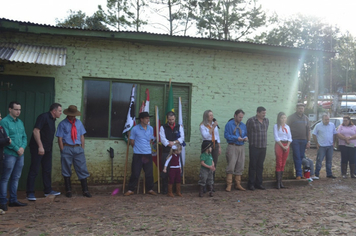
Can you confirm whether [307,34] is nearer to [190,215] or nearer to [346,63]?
[346,63]

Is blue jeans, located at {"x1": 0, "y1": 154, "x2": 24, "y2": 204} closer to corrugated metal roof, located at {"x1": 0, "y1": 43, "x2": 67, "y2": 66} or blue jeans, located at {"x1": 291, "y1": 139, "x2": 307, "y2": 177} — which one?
corrugated metal roof, located at {"x1": 0, "y1": 43, "x2": 67, "y2": 66}

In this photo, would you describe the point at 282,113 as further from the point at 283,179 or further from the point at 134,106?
the point at 134,106

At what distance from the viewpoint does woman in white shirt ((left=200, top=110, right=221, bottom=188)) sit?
25.7ft

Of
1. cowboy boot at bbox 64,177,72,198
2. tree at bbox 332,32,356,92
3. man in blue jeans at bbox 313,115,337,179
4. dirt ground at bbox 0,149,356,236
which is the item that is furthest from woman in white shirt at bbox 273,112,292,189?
tree at bbox 332,32,356,92

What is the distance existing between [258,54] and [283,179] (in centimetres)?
342

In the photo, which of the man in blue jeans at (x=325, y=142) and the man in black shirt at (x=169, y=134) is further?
the man in blue jeans at (x=325, y=142)

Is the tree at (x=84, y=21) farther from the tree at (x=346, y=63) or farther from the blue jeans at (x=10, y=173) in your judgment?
the tree at (x=346, y=63)

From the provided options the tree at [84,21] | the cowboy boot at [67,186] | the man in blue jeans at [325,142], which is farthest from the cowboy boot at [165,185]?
the tree at [84,21]

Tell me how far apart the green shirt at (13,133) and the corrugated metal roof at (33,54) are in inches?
49.7

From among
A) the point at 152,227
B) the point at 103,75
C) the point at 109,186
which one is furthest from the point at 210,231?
the point at 103,75

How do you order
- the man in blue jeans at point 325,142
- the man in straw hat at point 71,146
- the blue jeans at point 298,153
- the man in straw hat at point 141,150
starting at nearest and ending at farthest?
the man in straw hat at point 71,146, the man in straw hat at point 141,150, the blue jeans at point 298,153, the man in blue jeans at point 325,142

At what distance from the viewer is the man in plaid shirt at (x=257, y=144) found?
8352 mm

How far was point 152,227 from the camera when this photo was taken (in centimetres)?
525

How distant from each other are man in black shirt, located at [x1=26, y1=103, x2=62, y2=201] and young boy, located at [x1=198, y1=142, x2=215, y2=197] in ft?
10.2
